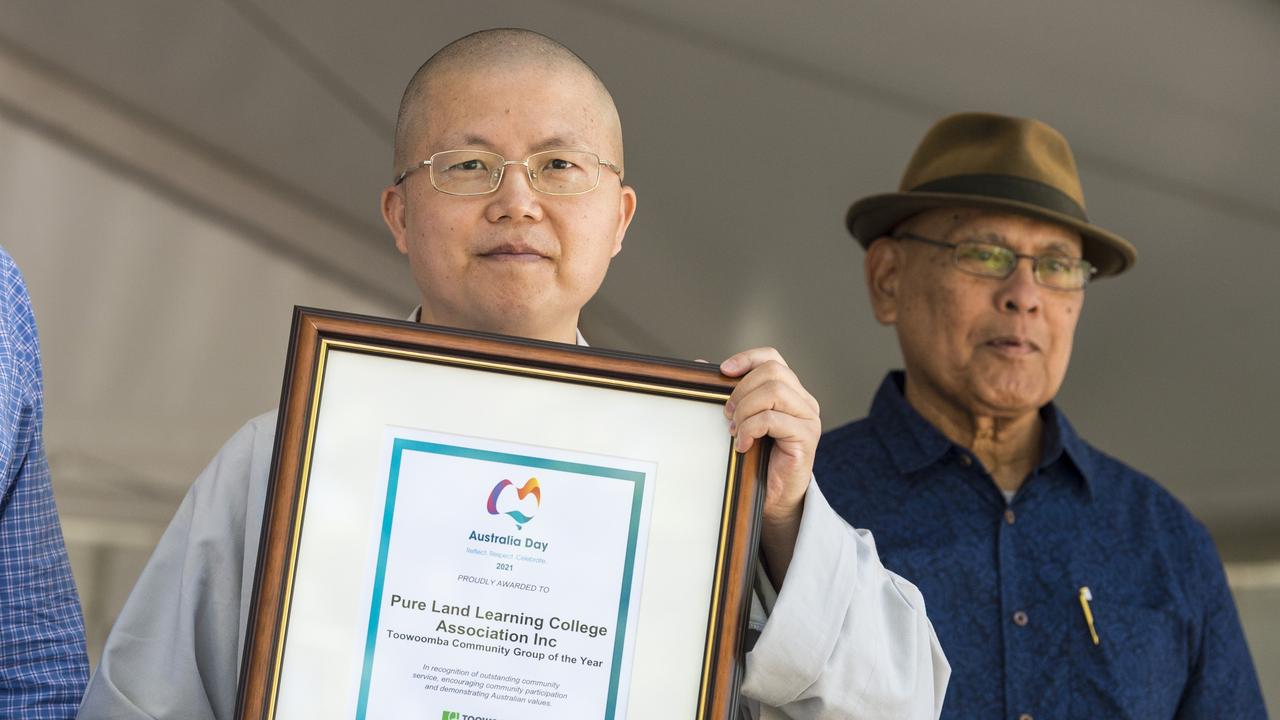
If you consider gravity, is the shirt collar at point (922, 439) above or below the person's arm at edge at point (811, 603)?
above

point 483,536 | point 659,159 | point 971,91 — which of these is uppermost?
point 971,91

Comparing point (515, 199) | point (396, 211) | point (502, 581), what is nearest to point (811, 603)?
point (502, 581)

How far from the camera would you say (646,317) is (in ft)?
13.7

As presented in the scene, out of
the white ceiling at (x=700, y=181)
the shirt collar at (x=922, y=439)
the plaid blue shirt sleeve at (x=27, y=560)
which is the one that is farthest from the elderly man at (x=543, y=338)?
the white ceiling at (x=700, y=181)

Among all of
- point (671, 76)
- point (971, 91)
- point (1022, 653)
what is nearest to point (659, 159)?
point (671, 76)

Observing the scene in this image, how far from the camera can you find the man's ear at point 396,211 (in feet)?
6.10

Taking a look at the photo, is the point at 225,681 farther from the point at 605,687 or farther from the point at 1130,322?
the point at 1130,322

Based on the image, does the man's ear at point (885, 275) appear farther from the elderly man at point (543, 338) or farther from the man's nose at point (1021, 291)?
the elderly man at point (543, 338)

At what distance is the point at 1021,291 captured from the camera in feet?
8.82

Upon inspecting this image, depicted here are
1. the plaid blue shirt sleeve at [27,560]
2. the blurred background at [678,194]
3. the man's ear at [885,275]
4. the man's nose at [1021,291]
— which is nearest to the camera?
the plaid blue shirt sleeve at [27,560]

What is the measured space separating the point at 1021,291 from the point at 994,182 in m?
0.23

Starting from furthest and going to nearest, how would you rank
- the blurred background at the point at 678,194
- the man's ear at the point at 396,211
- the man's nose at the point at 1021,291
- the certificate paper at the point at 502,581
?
the blurred background at the point at 678,194 < the man's nose at the point at 1021,291 < the man's ear at the point at 396,211 < the certificate paper at the point at 502,581

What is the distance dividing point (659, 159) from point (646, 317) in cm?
47

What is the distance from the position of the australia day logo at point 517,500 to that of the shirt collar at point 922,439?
1.32 meters
